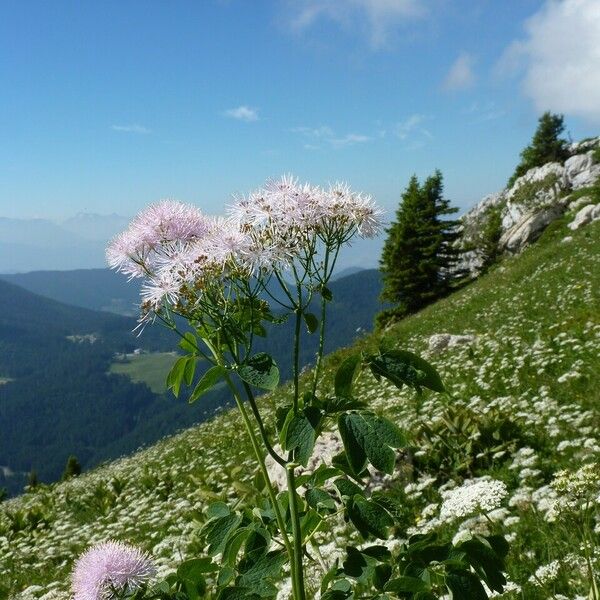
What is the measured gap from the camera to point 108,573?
269cm

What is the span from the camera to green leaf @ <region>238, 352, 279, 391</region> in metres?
2.43

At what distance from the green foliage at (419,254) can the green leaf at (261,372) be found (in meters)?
44.2

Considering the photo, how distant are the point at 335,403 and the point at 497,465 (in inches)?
222

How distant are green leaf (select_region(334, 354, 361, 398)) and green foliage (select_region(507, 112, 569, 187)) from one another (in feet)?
232

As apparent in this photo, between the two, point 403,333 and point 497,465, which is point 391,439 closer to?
point 497,465

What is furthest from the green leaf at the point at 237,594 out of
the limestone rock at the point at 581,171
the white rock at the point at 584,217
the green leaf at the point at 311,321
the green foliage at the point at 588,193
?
the limestone rock at the point at 581,171

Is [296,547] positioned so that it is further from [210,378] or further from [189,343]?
[189,343]

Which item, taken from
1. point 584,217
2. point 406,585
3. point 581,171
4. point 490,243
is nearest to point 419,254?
point 490,243

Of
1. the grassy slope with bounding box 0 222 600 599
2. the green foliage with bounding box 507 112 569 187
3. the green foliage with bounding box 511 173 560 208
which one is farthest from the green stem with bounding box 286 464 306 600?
the green foliage with bounding box 507 112 569 187

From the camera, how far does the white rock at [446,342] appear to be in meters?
17.4

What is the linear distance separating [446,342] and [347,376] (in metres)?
16.0

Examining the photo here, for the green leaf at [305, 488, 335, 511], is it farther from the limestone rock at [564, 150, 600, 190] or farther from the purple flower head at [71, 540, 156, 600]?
the limestone rock at [564, 150, 600, 190]

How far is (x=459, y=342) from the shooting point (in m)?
17.5

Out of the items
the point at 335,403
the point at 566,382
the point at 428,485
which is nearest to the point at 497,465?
the point at 428,485
